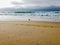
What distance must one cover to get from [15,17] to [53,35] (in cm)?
37

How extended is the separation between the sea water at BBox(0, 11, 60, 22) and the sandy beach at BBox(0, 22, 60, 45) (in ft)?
0.12

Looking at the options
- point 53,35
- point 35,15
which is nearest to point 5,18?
point 35,15

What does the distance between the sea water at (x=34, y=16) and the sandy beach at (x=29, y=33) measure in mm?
37

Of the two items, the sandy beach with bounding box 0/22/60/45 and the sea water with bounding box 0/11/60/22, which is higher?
the sea water with bounding box 0/11/60/22

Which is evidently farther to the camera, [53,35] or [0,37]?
[0,37]

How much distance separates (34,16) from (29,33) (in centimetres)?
15

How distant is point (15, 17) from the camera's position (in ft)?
3.83

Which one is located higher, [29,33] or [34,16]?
[34,16]

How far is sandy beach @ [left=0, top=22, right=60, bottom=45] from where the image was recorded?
1.04 metres

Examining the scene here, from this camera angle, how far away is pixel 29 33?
110 cm

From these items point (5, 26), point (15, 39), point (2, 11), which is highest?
point (2, 11)

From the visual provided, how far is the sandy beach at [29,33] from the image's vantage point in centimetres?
104

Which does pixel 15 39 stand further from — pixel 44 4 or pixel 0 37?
pixel 44 4

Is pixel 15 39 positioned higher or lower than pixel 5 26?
lower
